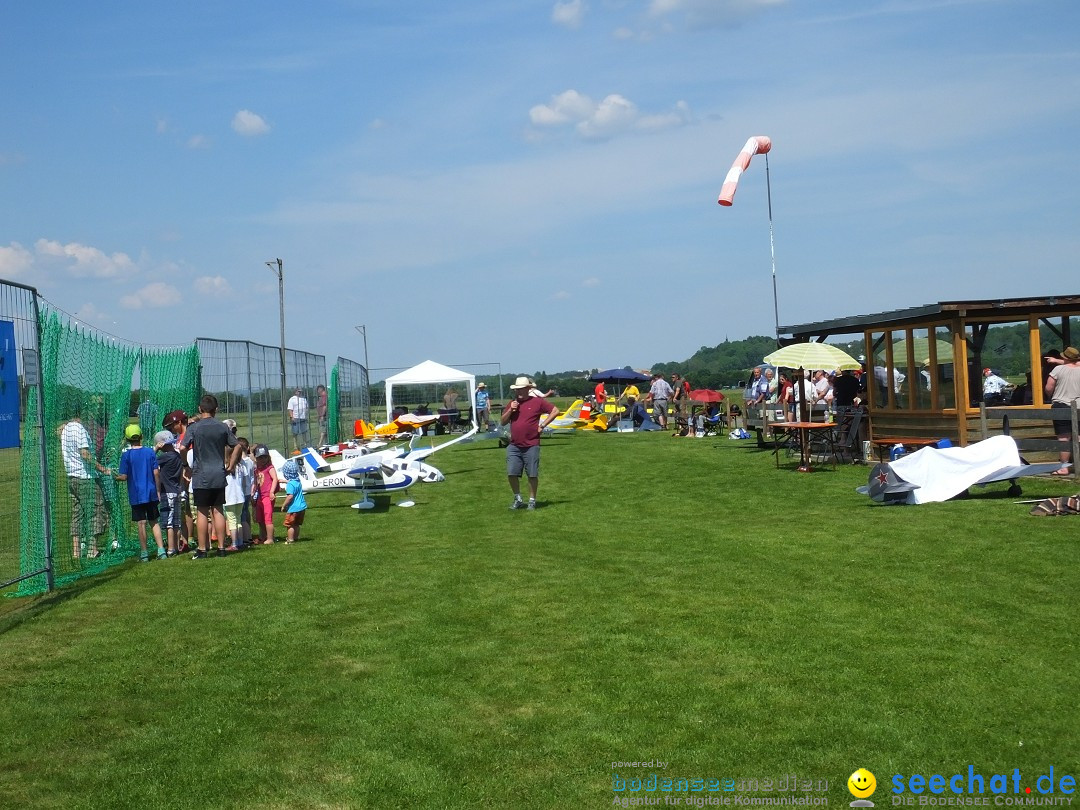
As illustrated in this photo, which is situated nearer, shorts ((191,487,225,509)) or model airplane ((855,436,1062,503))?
shorts ((191,487,225,509))

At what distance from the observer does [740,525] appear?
12633 millimetres

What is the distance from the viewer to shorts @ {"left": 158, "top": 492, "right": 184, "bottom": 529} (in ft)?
40.1

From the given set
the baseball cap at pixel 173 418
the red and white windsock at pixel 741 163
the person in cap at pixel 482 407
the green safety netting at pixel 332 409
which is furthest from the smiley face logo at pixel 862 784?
the person in cap at pixel 482 407

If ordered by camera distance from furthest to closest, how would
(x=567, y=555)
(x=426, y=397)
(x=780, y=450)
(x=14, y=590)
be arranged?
(x=426, y=397) → (x=780, y=450) → (x=567, y=555) → (x=14, y=590)

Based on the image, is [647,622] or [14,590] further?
[14,590]

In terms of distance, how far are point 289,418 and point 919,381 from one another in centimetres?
1414

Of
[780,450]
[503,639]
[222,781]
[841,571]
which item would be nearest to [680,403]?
[780,450]

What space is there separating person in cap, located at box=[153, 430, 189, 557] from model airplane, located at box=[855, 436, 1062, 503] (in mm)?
8327

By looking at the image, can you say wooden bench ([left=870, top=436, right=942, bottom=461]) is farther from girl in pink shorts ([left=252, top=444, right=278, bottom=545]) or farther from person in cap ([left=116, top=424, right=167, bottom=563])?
person in cap ([left=116, top=424, right=167, bottom=563])

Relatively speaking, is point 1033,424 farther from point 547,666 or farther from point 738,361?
point 738,361

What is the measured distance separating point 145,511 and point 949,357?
1239 cm

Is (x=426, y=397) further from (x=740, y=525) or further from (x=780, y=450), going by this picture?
(x=740, y=525)

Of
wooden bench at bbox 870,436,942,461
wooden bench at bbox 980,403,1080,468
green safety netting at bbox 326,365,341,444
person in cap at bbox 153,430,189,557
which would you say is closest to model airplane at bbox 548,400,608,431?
green safety netting at bbox 326,365,341,444

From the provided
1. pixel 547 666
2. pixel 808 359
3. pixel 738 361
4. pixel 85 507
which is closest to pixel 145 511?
pixel 85 507
